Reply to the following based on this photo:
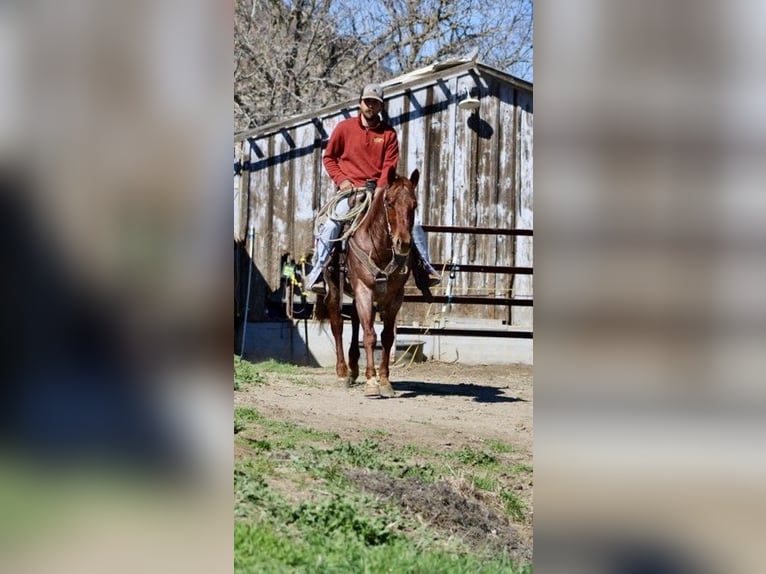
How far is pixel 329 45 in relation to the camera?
59.5 ft

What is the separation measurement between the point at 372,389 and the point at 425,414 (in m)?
0.92

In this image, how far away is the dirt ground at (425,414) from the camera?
3.36 m

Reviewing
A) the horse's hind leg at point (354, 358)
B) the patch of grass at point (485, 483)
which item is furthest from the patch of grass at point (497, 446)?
the horse's hind leg at point (354, 358)

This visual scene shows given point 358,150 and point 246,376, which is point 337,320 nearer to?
point 246,376

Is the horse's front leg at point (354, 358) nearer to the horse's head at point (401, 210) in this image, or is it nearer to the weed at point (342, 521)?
the horse's head at point (401, 210)

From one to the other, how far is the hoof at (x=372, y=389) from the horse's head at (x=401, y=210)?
3.65 feet

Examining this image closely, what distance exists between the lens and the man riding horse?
7.34 m

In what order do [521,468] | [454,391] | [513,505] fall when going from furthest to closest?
[454,391] → [521,468] → [513,505]
